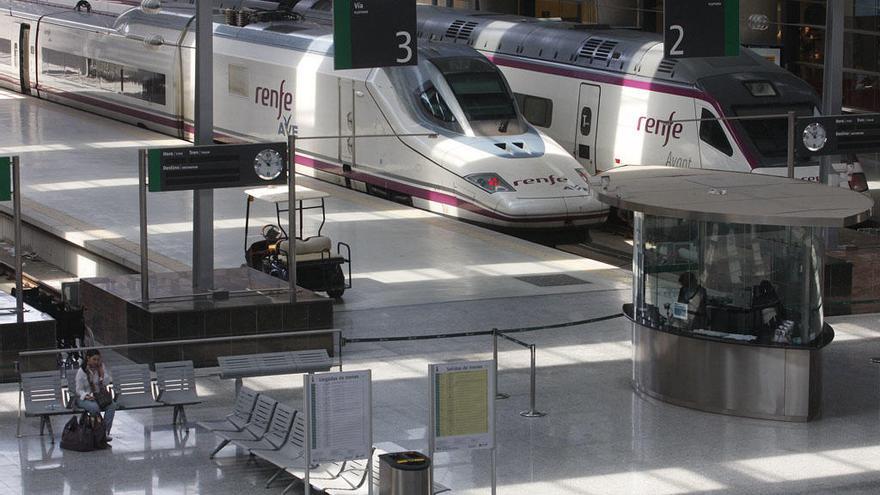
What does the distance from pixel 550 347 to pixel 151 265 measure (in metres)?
6.28

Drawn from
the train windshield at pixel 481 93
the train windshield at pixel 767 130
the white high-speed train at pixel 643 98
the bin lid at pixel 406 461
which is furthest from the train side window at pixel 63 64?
the bin lid at pixel 406 461

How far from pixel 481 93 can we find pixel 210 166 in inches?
389

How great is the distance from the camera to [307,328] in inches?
746

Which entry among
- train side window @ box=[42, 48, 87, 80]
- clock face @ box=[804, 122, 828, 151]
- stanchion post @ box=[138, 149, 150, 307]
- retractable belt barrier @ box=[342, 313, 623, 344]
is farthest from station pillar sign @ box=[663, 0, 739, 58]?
train side window @ box=[42, 48, 87, 80]

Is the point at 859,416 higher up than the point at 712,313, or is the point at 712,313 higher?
the point at 712,313

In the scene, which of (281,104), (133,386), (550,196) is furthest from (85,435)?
(281,104)

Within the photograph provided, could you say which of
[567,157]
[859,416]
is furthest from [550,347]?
[567,157]

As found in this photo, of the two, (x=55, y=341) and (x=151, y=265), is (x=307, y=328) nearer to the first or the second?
(x=55, y=341)

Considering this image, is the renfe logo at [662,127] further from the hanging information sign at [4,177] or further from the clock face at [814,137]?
the hanging information sign at [4,177]

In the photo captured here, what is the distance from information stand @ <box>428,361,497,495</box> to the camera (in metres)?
13.5

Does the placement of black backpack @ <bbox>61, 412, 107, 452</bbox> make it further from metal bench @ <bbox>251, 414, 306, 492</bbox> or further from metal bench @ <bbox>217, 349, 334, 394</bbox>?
metal bench @ <bbox>251, 414, 306, 492</bbox>

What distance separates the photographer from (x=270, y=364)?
16281 mm

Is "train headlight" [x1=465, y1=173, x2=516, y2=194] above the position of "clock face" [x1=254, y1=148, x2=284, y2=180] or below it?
below

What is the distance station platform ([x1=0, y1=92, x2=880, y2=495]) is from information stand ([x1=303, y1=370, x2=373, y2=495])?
3.70ft
